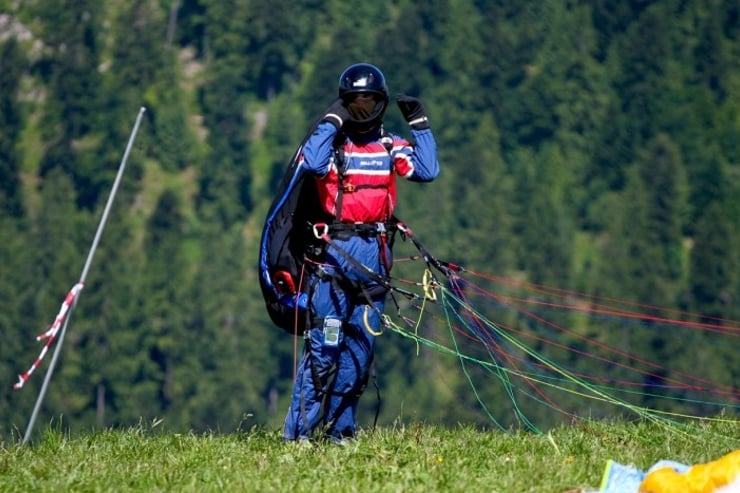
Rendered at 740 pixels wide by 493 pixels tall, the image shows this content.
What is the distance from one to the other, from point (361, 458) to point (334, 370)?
53.4 inches

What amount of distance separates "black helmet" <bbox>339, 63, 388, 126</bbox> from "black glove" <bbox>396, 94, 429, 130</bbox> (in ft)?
0.76

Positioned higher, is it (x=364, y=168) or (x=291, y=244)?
(x=364, y=168)

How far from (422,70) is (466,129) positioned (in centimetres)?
1098

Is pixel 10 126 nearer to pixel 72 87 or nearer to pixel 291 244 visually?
pixel 72 87

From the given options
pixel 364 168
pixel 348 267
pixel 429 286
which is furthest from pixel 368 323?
pixel 364 168

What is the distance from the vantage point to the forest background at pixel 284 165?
430 ft

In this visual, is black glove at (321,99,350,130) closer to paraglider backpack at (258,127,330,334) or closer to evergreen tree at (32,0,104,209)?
paraglider backpack at (258,127,330,334)

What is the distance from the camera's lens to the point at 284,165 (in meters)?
167

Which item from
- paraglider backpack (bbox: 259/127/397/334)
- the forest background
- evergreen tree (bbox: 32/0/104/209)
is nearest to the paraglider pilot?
paraglider backpack (bbox: 259/127/397/334)

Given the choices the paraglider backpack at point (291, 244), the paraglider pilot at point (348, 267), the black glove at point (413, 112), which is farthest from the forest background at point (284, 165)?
the paraglider pilot at point (348, 267)

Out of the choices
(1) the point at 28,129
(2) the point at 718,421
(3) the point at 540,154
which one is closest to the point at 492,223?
(3) the point at 540,154

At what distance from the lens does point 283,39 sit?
183 meters

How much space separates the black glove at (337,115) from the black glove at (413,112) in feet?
1.50

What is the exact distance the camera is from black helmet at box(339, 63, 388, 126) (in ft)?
36.2
